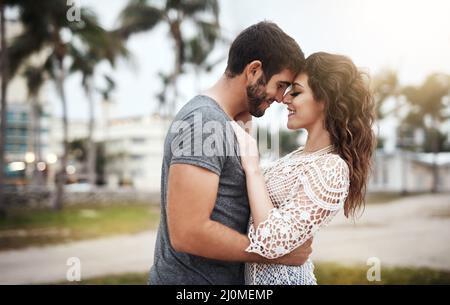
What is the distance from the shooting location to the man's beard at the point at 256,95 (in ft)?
5.53

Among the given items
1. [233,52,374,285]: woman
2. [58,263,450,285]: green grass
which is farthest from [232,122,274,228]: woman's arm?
[58,263,450,285]: green grass

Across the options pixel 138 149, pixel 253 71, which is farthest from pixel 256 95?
pixel 138 149

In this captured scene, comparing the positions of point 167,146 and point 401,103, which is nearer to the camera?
point 167,146

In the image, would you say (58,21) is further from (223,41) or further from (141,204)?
(141,204)

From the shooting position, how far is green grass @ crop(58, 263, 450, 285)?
5691 mm

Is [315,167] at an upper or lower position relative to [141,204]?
upper

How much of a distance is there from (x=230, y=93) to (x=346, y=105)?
444mm

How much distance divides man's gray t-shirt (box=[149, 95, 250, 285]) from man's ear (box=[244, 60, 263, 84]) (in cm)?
17

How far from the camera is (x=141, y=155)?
47.8 m

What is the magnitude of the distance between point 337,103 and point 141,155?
153ft

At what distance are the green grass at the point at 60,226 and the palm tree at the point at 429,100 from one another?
53.0 ft

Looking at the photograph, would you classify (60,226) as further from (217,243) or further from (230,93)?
(217,243)

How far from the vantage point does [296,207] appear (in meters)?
1.58

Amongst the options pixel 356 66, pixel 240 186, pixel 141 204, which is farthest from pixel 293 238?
pixel 141 204
